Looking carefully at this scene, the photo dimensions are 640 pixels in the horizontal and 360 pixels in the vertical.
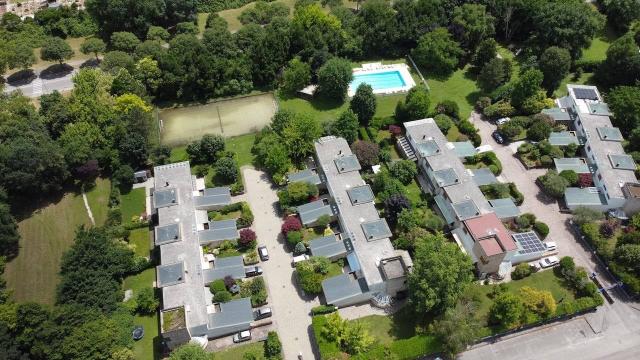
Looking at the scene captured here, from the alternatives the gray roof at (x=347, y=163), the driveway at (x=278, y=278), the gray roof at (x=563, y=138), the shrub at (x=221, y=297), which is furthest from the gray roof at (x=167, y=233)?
the gray roof at (x=563, y=138)

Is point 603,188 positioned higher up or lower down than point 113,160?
lower down

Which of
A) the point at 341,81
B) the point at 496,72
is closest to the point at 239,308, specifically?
the point at 341,81

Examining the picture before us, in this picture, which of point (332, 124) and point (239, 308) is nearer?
point (239, 308)

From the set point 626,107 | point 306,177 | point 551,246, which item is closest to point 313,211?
point 306,177

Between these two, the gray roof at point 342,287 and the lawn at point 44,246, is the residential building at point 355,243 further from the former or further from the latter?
the lawn at point 44,246

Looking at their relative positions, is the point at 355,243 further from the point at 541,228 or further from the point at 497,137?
the point at 497,137

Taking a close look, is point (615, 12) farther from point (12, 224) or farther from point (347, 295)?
point (12, 224)

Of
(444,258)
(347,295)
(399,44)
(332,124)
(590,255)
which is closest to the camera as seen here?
(444,258)

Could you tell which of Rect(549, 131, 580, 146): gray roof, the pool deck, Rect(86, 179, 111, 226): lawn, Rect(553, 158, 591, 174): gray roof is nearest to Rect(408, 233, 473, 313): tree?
Rect(553, 158, 591, 174): gray roof
